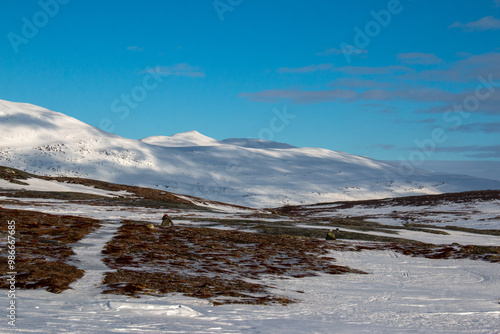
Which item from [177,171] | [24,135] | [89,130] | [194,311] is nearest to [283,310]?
[194,311]

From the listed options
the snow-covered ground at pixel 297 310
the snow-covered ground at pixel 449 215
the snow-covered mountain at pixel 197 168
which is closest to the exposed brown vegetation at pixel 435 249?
the snow-covered ground at pixel 297 310

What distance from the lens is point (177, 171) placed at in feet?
469

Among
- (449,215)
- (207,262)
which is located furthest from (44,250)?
(449,215)

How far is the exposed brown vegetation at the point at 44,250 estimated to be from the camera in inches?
453

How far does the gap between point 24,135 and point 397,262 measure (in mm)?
144780

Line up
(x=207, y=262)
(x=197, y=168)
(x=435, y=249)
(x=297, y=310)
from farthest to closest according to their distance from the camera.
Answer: (x=197, y=168), (x=435, y=249), (x=207, y=262), (x=297, y=310)

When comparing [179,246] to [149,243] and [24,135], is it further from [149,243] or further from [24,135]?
[24,135]

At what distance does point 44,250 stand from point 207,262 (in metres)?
6.12

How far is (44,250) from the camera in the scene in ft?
54.0

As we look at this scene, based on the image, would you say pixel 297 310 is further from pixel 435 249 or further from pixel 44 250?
pixel 435 249

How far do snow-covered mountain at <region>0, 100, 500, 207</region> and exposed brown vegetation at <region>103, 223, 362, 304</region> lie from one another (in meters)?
87.9

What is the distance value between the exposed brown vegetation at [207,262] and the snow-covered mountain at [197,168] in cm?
8794

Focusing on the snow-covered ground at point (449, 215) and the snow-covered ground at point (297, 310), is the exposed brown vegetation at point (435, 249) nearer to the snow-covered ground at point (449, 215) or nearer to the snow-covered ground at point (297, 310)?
the snow-covered ground at point (297, 310)

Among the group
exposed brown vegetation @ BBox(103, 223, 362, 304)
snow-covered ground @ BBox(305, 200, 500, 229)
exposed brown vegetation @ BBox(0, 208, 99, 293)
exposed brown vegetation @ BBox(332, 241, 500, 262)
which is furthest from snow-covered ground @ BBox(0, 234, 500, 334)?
snow-covered ground @ BBox(305, 200, 500, 229)
